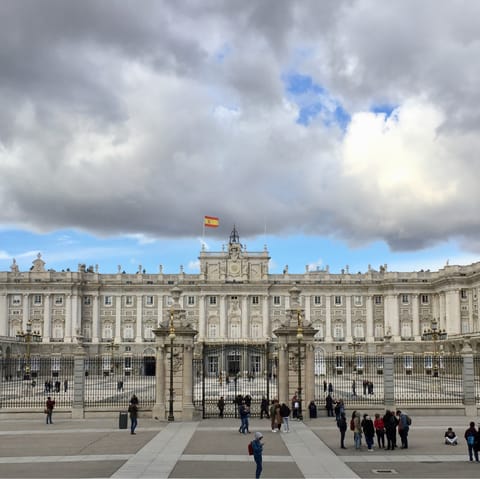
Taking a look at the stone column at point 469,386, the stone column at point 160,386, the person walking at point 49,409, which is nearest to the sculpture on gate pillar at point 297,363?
the stone column at point 160,386

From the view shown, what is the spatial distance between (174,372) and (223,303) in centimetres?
7827

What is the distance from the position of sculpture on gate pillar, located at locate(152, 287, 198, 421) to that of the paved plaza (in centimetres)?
155

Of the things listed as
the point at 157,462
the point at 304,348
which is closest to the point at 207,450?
the point at 157,462

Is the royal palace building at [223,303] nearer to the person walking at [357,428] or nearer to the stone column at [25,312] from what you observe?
the stone column at [25,312]

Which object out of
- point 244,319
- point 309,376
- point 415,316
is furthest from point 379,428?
point 415,316

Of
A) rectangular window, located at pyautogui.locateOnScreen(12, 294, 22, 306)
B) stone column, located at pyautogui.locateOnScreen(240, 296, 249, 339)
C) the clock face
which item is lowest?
stone column, located at pyautogui.locateOnScreen(240, 296, 249, 339)

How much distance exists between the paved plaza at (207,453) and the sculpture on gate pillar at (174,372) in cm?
155

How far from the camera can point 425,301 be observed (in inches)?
4424

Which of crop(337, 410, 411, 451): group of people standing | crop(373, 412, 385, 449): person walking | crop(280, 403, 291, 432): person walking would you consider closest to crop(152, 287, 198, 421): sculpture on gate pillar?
crop(280, 403, 291, 432): person walking

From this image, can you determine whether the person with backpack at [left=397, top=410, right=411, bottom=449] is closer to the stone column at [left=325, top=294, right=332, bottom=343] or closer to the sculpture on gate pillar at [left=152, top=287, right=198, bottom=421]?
the sculpture on gate pillar at [left=152, top=287, right=198, bottom=421]

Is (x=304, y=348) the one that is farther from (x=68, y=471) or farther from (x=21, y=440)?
(x=68, y=471)

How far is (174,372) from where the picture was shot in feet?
113

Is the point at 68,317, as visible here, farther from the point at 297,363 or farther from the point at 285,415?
the point at 285,415

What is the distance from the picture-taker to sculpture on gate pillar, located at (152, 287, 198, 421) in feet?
112
